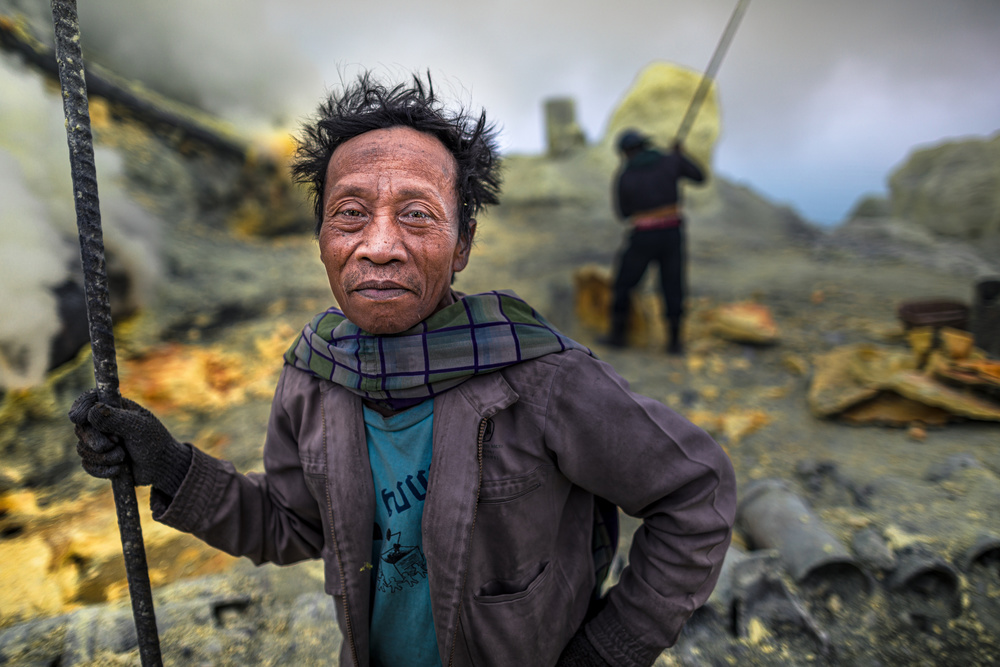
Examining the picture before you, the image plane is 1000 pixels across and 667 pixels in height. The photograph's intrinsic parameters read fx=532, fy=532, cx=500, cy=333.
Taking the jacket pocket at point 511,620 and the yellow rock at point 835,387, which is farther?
the yellow rock at point 835,387

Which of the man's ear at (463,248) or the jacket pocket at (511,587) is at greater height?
the man's ear at (463,248)

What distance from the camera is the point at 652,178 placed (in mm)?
4652

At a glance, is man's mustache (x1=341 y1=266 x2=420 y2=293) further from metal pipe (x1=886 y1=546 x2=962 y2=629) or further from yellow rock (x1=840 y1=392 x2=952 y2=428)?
yellow rock (x1=840 y1=392 x2=952 y2=428)

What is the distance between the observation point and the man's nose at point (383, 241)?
974mm

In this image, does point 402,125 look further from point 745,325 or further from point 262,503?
point 745,325

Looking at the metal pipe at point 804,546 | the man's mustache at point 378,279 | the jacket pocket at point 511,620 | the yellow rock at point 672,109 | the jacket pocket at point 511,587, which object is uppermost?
the yellow rock at point 672,109

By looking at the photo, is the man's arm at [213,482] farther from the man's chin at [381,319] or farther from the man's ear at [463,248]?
the man's ear at [463,248]

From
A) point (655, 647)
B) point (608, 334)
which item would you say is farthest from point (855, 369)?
point (655, 647)

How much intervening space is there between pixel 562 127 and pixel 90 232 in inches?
547

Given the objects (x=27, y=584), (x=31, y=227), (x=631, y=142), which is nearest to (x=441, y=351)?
(x=27, y=584)

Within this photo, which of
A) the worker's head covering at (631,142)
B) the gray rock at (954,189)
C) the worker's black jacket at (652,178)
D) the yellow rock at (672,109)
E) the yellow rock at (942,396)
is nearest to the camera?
the yellow rock at (942,396)

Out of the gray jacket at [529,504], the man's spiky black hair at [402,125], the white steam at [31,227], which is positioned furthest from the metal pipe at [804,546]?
the white steam at [31,227]

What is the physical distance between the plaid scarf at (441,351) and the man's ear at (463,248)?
0.12 m

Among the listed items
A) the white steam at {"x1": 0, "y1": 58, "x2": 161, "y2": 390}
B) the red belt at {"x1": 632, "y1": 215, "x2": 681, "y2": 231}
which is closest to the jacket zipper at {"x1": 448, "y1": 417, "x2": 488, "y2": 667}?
the white steam at {"x1": 0, "y1": 58, "x2": 161, "y2": 390}
